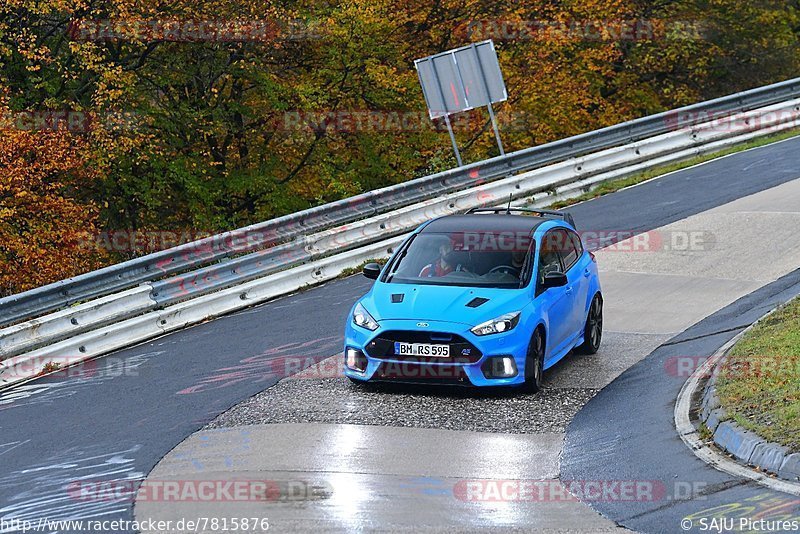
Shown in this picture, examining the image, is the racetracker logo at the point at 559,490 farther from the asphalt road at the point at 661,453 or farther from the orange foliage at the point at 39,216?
the orange foliage at the point at 39,216

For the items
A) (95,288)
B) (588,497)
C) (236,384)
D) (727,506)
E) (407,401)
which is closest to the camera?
(727,506)

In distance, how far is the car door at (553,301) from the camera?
12398 millimetres

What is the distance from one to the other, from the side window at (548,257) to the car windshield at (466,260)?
16cm

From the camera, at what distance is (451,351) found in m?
11.6

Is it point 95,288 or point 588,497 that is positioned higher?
point 95,288

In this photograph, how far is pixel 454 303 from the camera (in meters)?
11.9

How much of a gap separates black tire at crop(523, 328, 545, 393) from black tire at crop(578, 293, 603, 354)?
5.06ft

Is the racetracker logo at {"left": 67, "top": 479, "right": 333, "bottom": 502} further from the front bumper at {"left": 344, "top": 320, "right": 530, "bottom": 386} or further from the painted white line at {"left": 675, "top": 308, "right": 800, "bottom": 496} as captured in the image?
the painted white line at {"left": 675, "top": 308, "right": 800, "bottom": 496}

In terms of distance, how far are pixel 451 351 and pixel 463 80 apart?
1177cm

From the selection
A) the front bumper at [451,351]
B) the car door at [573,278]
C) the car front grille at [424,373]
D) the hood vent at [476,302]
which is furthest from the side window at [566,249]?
the car front grille at [424,373]

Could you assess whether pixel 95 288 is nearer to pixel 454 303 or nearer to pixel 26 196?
pixel 454 303

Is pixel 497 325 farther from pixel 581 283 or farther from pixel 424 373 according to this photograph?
pixel 581 283

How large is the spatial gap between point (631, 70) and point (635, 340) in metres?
28.3

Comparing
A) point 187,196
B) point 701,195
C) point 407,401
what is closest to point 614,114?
point 187,196
